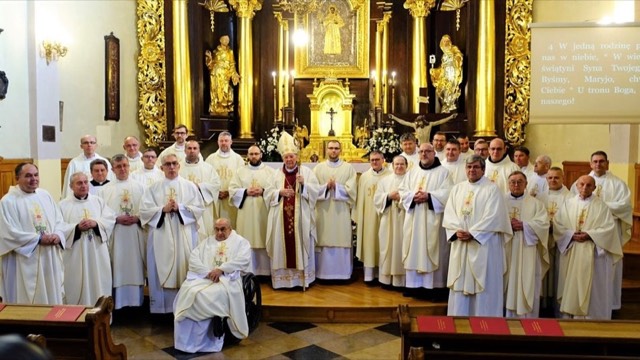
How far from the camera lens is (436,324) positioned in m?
3.81

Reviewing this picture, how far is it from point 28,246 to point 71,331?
1.91 m

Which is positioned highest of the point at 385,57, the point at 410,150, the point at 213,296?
the point at 385,57

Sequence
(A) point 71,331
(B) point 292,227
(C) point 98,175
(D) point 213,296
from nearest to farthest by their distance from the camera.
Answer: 1. (A) point 71,331
2. (D) point 213,296
3. (C) point 98,175
4. (B) point 292,227

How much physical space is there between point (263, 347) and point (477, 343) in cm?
268

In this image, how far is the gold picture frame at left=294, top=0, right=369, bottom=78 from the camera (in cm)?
1138

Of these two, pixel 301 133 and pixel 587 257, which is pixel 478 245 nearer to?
pixel 587 257

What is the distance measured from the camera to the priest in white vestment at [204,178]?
282 inches

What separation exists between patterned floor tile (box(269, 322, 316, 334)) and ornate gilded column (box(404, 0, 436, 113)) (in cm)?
584

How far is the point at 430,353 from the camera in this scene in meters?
3.63

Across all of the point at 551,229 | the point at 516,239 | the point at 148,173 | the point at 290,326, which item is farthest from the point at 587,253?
the point at 148,173

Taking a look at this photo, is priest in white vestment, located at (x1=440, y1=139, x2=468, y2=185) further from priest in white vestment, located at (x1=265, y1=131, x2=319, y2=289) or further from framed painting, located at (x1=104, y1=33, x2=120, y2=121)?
framed painting, located at (x1=104, y1=33, x2=120, y2=121)

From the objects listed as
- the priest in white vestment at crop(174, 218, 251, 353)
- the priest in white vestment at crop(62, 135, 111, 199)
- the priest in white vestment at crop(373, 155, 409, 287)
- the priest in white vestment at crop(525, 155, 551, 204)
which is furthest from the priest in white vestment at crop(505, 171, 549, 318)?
the priest in white vestment at crop(62, 135, 111, 199)

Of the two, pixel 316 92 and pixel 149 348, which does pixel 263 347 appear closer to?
pixel 149 348

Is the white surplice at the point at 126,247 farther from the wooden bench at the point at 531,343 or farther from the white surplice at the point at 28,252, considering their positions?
the wooden bench at the point at 531,343
